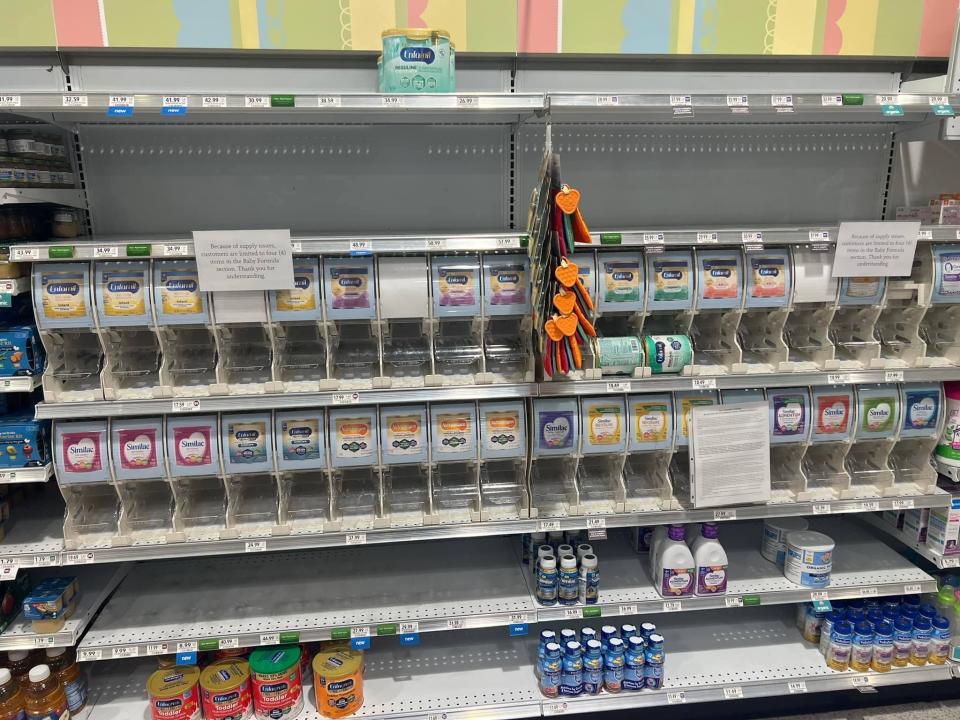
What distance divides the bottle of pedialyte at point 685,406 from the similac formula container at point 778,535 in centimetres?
68

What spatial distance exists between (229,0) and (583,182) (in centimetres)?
142

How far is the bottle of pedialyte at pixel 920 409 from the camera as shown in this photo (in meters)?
2.43

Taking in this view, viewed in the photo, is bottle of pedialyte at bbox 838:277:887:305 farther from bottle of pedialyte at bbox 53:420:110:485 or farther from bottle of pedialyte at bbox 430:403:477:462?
bottle of pedialyte at bbox 53:420:110:485

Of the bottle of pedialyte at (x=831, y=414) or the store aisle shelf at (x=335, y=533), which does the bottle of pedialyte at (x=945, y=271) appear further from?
the store aisle shelf at (x=335, y=533)

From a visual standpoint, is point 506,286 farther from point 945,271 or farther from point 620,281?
point 945,271

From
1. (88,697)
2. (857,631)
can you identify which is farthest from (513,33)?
(88,697)

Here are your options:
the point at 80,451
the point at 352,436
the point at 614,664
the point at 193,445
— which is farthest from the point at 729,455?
the point at 80,451

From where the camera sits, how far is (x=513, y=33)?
230 centimetres

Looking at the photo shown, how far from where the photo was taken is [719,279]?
222 cm

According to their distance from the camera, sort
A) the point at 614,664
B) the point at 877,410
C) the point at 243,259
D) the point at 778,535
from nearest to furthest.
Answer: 1. the point at 243,259
2. the point at 614,664
3. the point at 877,410
4. the point at 778,535

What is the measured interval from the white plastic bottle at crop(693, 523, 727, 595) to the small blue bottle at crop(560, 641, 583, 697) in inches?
20.3

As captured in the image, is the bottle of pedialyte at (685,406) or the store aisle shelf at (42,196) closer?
the store aisle shelf at (42,196)

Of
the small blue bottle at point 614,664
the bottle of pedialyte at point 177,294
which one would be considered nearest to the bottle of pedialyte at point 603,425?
the small blue bottle at point 614,664

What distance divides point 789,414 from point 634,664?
1.06 m
